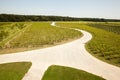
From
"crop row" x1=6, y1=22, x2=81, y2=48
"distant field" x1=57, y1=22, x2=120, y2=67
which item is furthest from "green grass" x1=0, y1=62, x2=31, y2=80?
"crop row" x1=6, y1=22, x2=81, y2=48

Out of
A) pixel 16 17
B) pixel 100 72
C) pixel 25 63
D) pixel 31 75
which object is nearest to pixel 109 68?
pixel 100 72

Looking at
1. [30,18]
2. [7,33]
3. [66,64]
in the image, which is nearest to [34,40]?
[7,33]

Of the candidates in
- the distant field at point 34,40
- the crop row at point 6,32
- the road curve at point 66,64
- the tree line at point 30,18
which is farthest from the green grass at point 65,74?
the tree line at point 30,18

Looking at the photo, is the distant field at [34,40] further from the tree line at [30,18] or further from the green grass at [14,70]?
the tree line at [30,18]

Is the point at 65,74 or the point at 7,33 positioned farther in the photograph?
the point at 7,33

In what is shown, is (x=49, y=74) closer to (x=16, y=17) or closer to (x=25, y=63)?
(x=25, y=63)

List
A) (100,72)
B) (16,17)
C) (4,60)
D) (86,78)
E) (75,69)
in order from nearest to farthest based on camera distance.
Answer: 1. (86,78)
2. (100,72)
3. (75,69)
4. (4,60)
5. (16,17)

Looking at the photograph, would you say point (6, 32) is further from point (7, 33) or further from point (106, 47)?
point (106, 47)
